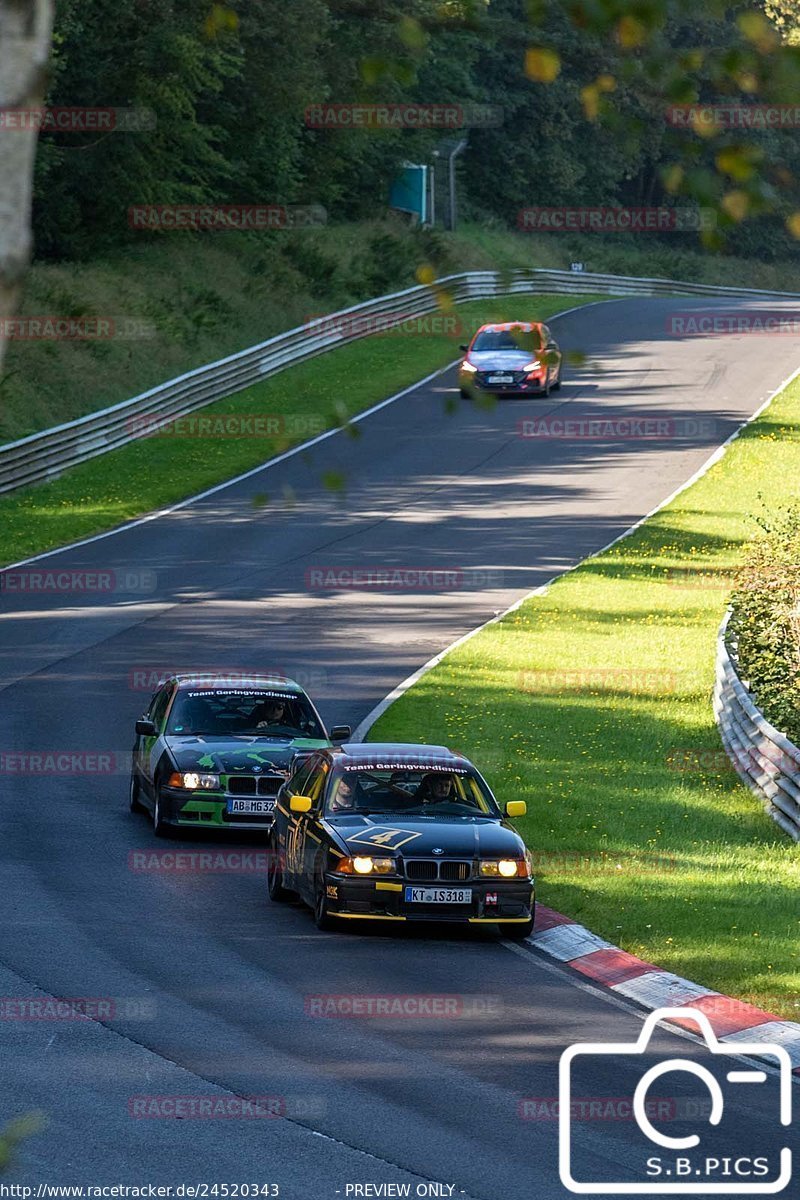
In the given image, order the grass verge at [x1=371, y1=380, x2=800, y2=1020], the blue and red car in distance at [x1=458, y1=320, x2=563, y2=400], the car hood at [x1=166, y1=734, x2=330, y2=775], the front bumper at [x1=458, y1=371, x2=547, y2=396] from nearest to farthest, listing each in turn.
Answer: the grass verge at [x1=371, y1=380, x2=800, y2=1020]
the car hood at [x1=166, y1=734, x2=330, y2=775]
the blue and red car in distance at [x1=458, y1=320, x2=563, y2=400]
the front bumper at [x1=458, y1=371, x2=547, y2=396]

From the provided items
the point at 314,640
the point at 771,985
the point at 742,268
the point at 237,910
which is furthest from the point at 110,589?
the point at 742,268

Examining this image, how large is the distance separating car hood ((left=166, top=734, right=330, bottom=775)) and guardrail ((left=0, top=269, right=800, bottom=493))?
1660cm

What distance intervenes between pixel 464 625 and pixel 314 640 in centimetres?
308

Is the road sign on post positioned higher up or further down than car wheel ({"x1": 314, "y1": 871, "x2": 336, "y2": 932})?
higher up

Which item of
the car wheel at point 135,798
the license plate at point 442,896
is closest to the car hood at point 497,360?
the car wheel at point 135,798

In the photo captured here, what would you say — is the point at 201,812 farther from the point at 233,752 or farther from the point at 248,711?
the point at 248,711

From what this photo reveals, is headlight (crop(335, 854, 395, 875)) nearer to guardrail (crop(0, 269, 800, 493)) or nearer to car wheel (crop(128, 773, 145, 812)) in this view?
car wheel (crop(128, 773, 145, 812))

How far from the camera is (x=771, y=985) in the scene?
12570 millimetres

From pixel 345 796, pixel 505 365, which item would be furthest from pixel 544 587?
pixel 345 796

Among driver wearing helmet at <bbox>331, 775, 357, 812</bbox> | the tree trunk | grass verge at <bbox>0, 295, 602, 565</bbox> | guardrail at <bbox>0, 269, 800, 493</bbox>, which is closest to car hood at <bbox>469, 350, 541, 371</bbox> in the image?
guardrail at <bbox>0, 269, 800, 493</bbox>

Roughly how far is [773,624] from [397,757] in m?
6.62

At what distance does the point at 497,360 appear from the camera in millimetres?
46906

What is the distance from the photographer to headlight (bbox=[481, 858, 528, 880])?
1411 cm

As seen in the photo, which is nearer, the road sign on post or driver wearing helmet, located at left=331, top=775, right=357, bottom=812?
driver wearing helmet, located at left=331, top=775, right=357, bottom=812
